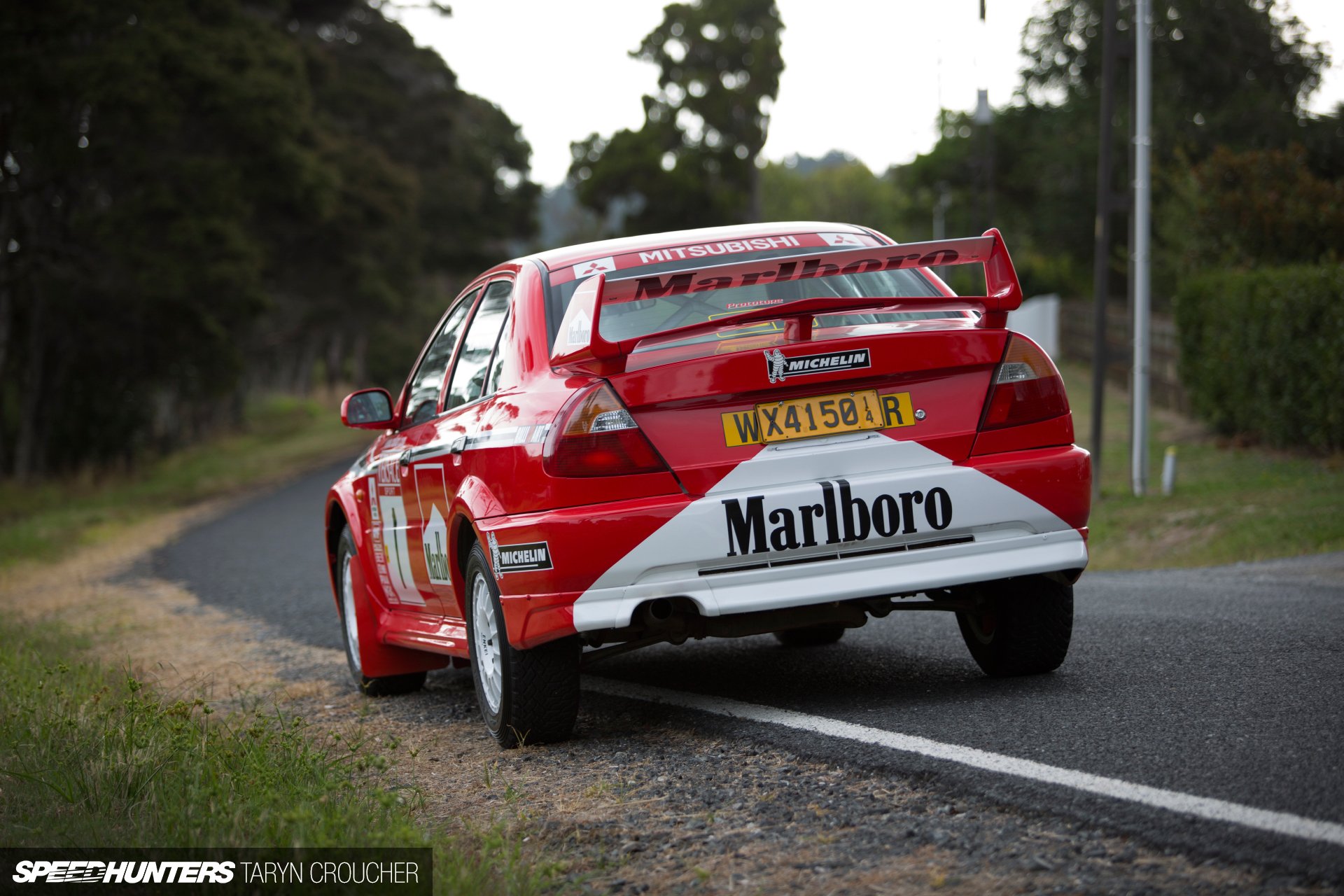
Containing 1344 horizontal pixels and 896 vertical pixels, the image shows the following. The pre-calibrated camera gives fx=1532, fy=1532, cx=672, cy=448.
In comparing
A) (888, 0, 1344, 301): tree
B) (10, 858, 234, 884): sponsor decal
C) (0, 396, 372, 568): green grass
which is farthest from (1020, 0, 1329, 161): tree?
(10, 858, 234, 884): sponsor decal

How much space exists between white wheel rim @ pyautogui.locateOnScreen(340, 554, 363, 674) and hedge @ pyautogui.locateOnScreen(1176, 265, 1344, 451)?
11.4 m

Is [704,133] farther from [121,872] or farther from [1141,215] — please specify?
[121,872]

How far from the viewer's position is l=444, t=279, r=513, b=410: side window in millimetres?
5925

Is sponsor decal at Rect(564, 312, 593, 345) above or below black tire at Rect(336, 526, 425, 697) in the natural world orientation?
above

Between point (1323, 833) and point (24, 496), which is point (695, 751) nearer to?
point (1323, 833)

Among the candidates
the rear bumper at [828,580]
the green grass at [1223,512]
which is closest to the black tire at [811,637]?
the rear bumper at [828,580]

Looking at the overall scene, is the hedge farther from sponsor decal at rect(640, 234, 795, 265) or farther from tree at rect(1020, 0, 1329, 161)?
tree at rect(1020, 0, 1329, 161)

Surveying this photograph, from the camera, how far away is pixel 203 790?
14.4ft

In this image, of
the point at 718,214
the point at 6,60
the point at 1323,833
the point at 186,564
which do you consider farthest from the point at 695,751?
the point at 718,214

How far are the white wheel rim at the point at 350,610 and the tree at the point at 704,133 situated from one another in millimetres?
57702

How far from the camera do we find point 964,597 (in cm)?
554

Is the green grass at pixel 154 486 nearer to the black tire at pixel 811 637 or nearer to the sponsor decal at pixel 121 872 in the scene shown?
the black tire at pixel 811 637

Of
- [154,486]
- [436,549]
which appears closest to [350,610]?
[436,549]

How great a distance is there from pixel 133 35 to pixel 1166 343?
19337 millimetres
